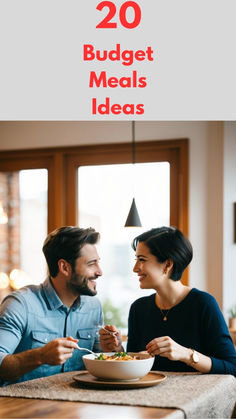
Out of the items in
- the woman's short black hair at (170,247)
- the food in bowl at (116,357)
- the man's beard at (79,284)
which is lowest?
the food in bowl at (116,357)

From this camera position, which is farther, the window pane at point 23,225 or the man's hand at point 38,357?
the window pane at point 23,225

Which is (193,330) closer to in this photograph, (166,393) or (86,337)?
(86,337)

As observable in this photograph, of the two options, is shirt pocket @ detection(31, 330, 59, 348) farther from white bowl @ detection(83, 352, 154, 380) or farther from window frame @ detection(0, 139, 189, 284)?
window frame @ detection(0, 139, 189, 284)

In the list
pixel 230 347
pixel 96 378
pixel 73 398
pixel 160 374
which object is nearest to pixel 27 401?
pixel 73 398

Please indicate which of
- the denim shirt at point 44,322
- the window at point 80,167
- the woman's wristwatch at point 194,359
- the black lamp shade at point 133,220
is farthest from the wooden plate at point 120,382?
the window at point 80,167

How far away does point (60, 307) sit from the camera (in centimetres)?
244

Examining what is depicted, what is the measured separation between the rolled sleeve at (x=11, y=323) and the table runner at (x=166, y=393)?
0.20 meters

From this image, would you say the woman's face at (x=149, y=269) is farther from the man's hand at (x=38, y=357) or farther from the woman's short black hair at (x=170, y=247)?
the man's hand at (x=38, y=357)

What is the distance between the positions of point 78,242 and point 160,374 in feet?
2.26

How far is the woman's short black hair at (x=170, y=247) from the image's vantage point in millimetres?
2449

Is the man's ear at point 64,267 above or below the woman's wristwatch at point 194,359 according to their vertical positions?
above

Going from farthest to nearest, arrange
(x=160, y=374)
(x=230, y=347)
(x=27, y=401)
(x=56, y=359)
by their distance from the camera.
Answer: (x=230, y=347)
(x=160, y=374)
(x=56, y=359)
(x=27, y=401)
